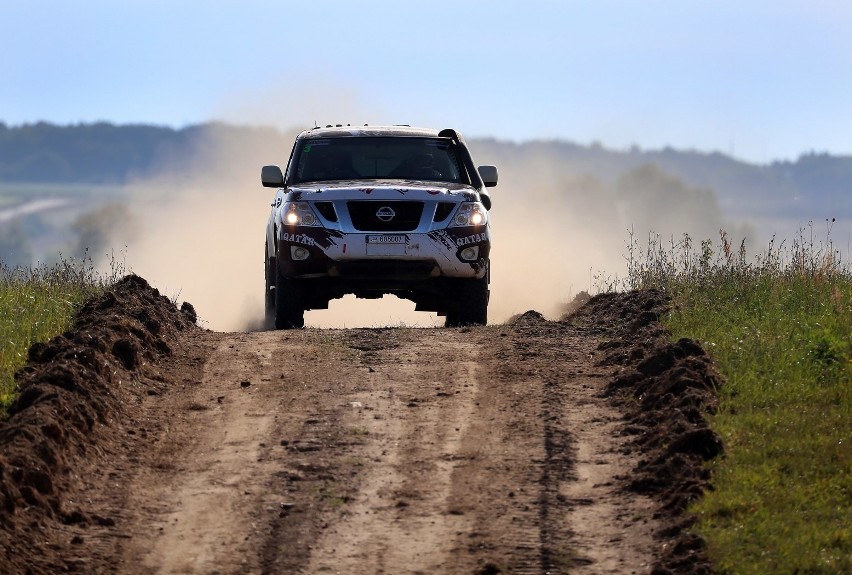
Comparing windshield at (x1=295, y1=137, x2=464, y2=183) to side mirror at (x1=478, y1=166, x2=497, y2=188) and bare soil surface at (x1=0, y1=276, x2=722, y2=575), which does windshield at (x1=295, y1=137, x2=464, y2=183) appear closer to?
side mirror at (x1=478, y1=166, x2=497, y2=188)

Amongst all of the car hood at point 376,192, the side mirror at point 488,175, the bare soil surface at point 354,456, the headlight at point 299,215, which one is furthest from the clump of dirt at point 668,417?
the headlight at point 299,215

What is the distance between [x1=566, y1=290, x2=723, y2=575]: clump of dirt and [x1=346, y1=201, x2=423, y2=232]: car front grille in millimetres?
2075

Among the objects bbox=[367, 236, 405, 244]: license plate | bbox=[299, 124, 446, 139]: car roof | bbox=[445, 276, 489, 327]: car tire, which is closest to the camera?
bbox=[367, 236, 405, 244]: license plate

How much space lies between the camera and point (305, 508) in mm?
8898

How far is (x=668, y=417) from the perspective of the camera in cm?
1050

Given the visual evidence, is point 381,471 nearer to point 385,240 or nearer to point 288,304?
point 385,240

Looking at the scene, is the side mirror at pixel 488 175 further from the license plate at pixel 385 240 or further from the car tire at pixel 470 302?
the license plate at pixel 385 240

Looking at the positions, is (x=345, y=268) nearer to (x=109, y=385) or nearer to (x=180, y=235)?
(x=109, y=385)

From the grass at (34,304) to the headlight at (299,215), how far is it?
2.02 meters

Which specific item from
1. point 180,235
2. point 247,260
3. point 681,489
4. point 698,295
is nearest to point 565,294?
point 698,295

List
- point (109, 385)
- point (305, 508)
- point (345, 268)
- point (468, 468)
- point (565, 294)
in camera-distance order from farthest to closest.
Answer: point (565, 294) → point (345, 268) → point (109, 385) → point (468, 468) → point (305, 508)

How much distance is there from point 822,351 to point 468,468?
361cm

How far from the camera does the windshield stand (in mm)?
16359

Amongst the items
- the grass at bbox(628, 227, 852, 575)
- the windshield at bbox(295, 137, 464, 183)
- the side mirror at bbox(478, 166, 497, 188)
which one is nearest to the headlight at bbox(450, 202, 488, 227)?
the windshield at bbox(295, 137, 464, 183)
